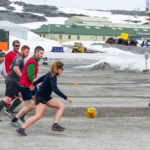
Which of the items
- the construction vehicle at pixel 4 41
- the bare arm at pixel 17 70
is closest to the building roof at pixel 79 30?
the construction vehicle at pixel 4 41

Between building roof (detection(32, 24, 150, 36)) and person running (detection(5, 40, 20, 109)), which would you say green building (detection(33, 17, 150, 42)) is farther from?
person running (detection(5, 40, 20, 109))

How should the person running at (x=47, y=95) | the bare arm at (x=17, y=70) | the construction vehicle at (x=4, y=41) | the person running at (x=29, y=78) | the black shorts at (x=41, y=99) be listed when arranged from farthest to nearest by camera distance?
1. the construction vehicle at (x=4, y=41)
2. the bare arm at (x=17, y=70)
3. the person running at (x=29, y=78)
4. the black shorts at (x=41, y=99)
5. the person running at (x=47, y=95)

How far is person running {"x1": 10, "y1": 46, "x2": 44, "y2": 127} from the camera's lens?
11219 millimetres

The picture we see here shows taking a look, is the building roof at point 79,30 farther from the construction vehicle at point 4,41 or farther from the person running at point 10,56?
the person running at point 10,56

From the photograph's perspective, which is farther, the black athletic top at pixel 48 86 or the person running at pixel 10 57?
the person running at pixel 10 57

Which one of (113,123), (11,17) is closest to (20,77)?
(113,123)

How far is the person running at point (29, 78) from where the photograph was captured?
11.2 metres

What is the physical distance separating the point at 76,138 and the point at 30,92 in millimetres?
1531

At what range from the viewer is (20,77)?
11.9 m

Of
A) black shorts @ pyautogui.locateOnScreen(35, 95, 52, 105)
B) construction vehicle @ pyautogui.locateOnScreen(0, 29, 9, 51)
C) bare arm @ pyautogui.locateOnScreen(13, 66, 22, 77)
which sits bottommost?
construction vehicle @ pyautogui.locateOnScreen(0, 29, 9, 51)

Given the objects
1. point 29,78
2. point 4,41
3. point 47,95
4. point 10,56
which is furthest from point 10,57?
point 4,41

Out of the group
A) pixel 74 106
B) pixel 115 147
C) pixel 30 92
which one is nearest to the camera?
pixel 115 147

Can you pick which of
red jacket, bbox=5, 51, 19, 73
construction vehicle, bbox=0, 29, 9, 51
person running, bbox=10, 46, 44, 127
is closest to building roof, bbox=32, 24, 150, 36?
construction vehicle, bbox=0, 29, 9, 51

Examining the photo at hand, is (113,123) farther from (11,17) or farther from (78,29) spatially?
(11,17)
